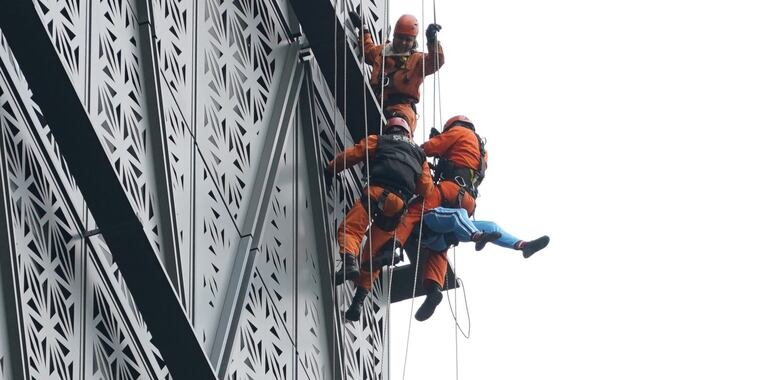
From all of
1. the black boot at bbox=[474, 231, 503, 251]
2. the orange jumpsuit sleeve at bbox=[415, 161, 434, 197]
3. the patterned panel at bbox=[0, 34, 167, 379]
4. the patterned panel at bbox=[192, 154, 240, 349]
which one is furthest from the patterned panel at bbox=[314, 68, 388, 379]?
the patterned panel at bbox=[0, 34, 167, 379]

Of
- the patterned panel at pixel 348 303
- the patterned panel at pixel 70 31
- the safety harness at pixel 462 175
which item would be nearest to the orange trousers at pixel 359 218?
the patterned panel at pixel 348 303

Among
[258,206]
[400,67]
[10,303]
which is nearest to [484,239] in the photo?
[400,67]

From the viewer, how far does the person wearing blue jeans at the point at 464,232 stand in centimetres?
2042

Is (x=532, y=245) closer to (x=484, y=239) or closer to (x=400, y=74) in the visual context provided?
(x=484, y=239)

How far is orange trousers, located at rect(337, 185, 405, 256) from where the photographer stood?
767 inches

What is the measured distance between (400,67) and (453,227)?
2357 mm

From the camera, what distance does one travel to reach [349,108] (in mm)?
21188

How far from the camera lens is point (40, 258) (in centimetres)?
1371

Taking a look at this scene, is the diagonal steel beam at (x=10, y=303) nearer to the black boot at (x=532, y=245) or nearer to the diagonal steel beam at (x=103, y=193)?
the diagonal steel beam at (x=103, y=193)

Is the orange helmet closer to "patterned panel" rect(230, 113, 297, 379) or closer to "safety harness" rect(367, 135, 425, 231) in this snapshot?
"safety harness" rect(367, 135, 425, 231)

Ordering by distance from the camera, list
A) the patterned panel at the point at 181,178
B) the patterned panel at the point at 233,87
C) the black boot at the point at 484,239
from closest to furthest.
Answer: the patterned panel at the point at 181,178 → the patterned panel at the point at 233,87 → the black boot at the point at 484,239

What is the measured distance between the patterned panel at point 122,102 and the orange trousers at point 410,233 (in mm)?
4289

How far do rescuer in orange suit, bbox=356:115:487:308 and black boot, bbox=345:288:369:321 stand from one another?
0.12 meters

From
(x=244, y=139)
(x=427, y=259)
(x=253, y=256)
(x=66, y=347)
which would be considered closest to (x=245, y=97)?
(x=244, y=139)
